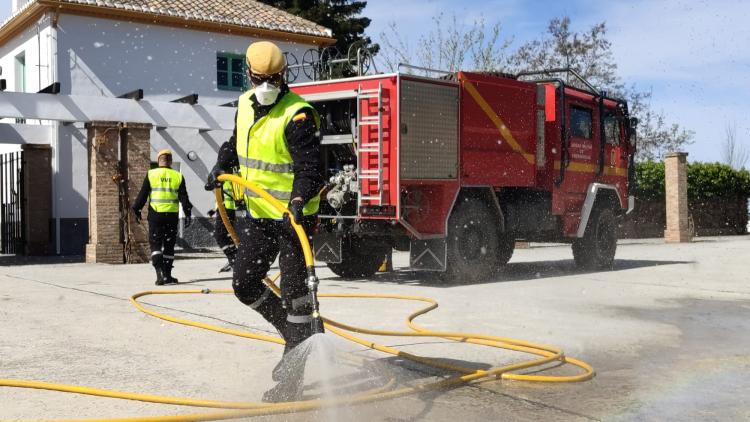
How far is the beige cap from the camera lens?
189 inches

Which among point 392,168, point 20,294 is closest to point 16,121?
point 20,294

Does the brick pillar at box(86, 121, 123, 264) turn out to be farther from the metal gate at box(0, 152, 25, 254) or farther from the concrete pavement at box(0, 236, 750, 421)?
the metal gate at box(0, 152, 25, 254)

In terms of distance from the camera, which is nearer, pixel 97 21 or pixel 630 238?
pixel 97 21

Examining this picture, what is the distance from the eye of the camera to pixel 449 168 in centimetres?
1113

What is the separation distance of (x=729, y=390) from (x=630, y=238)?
2337 cm

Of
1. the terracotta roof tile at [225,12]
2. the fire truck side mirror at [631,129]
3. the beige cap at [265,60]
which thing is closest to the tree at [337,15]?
the terracotta roof tile at [225,12]

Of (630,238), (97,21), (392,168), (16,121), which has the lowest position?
(630,238)

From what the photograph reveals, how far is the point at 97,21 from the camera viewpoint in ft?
71.9

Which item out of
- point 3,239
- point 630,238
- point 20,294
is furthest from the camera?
point 630,238

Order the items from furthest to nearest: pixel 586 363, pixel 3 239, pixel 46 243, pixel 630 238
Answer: pixel 630 238
pixel 3 239
pixel 46 243
pixel 586 363

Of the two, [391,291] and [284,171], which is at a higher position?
[284,171]

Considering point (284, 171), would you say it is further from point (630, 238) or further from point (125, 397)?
point (630, 238)

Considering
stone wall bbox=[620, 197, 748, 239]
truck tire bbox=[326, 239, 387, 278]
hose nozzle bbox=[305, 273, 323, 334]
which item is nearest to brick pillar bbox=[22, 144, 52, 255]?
truck tire bbox=[326, 239, 387, 278]

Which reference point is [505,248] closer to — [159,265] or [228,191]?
[159,265]
